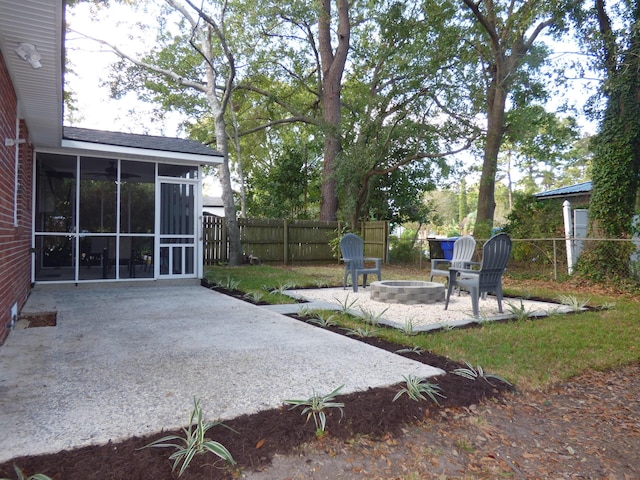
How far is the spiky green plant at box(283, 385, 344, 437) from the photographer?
2.19m

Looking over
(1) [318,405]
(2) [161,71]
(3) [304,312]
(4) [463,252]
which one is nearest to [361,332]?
(3) [304,312]

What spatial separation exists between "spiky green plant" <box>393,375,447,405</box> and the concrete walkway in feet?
0.50

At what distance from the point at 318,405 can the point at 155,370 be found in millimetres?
1385

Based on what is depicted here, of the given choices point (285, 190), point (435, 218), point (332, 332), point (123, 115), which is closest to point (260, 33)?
point (285, 190)

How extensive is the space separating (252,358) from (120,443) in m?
1.47

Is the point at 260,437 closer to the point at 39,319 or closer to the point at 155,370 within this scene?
the point at 155,370

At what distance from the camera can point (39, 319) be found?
475 cm

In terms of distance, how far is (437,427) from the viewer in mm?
2283

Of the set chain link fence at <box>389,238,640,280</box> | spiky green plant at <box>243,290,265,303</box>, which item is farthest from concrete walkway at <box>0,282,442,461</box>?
chain link fence at <box>389,238,640,280</box>

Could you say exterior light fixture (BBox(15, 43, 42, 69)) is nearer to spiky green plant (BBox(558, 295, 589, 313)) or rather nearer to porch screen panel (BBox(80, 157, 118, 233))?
porch screen panel (BBox(80, 157, 118, 233))

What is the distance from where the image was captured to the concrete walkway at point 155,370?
215cm

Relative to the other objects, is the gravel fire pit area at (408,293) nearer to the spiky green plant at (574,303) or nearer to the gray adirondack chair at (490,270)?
the gray adirondack chair at (490,270)

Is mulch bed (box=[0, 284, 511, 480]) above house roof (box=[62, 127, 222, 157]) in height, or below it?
below

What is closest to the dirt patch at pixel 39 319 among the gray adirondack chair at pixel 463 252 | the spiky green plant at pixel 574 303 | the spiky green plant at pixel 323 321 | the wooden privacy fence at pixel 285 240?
the spiky green plant at pixel 323 321
